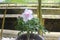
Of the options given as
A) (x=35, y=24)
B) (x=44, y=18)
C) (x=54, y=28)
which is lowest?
(x=54, y=28)

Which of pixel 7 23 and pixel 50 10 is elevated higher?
Result: pixel 50 10

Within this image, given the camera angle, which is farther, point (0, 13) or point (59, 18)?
point (0, 13)

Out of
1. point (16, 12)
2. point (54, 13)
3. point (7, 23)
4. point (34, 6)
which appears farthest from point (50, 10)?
point (7, 23)

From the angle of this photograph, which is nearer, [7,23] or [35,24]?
[35,24]

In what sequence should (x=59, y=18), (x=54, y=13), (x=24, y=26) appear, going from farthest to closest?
(x=54, y=13)
(x=59, y=18)
(x=24, y=26)

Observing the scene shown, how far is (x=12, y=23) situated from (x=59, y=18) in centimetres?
61

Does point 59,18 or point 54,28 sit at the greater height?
point 59,18

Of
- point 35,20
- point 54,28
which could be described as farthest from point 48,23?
point 35,20

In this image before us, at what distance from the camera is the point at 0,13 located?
2.29 metres

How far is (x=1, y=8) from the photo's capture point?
220 centimetres

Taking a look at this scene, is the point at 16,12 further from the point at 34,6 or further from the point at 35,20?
the point at 35,20

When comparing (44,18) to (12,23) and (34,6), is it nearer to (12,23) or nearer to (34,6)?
(34,6)

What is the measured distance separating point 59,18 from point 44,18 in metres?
0.18

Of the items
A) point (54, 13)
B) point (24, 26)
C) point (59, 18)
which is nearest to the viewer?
point (24, 26)
